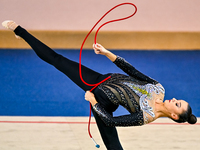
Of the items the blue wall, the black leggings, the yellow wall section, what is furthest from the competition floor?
the black leggings

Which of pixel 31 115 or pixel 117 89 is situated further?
pixel 31 115

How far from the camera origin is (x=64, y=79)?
3.28 metres

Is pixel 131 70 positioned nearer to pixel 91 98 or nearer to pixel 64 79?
pixel 91 98

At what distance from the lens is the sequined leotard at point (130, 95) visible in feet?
4.75

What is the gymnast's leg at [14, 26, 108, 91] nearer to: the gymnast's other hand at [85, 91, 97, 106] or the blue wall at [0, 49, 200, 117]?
the gymnast's other hand at [85, 91, 97, 106]

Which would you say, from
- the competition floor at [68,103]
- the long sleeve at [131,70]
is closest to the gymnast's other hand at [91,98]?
the long sleeve at [131,70]

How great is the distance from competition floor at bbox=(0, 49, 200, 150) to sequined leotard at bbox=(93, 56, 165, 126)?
2.22ft

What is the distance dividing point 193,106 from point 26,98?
1.95 meters

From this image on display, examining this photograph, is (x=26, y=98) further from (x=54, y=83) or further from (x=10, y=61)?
(x=10, y=61)

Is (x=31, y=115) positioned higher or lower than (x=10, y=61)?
lower

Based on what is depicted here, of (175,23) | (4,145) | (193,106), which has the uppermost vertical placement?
(175,23)

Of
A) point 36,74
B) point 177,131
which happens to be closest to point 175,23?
point 177,131

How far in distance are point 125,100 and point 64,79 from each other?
1856 millimetres

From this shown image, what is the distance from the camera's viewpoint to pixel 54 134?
2.28 metres
